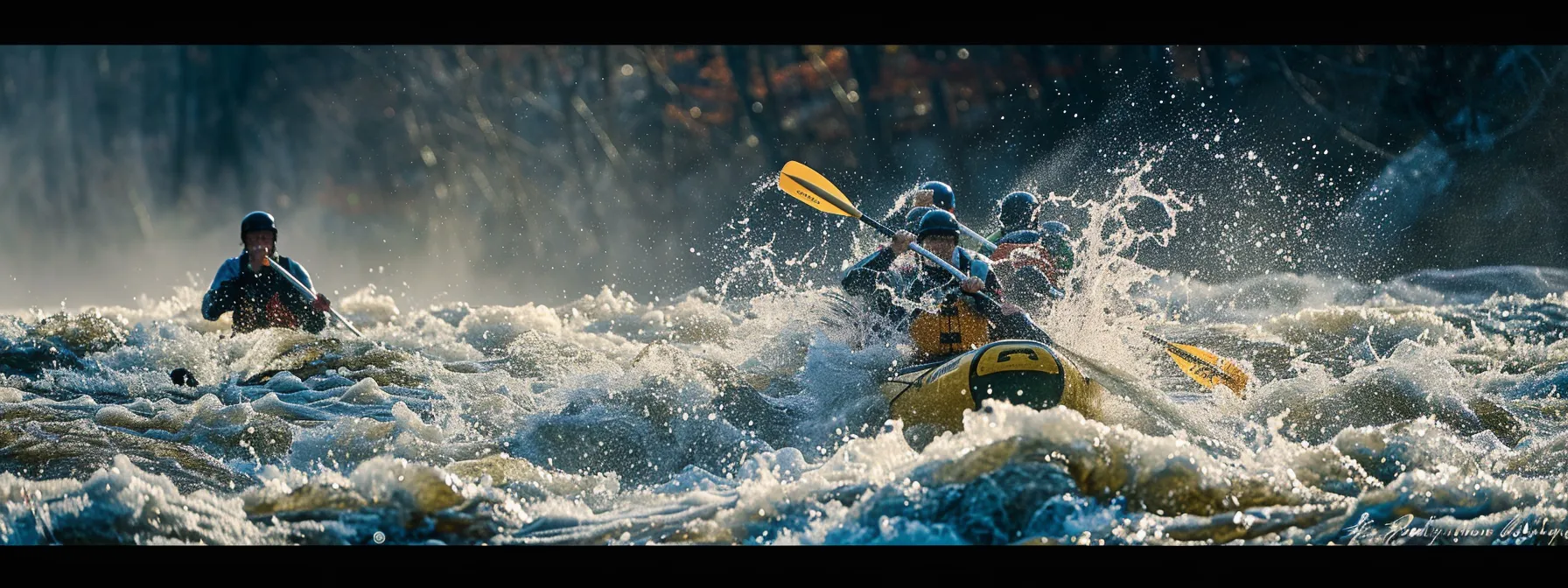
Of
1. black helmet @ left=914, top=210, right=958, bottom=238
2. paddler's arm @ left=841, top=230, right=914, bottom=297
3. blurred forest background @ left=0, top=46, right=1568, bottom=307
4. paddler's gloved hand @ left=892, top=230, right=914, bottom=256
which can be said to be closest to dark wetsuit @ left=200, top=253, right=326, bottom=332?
blurred forest background @ left=0, top=46, right=1568, bottom=307

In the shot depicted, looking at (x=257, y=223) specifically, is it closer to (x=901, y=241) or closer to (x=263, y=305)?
(x=263, y=305)

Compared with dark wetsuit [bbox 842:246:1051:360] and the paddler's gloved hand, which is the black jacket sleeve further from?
the paddler's gloved hand

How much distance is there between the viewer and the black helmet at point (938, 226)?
18.4 ft

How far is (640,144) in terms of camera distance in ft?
20.8

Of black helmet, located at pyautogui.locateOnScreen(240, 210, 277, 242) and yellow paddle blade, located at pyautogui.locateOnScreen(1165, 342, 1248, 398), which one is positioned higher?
black helmet, located at pyautogui.locateOnScreen(240, 210, 277, 242)

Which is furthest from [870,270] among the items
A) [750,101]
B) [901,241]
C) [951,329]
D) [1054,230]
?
[1054,230]

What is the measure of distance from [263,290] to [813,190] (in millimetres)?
2910

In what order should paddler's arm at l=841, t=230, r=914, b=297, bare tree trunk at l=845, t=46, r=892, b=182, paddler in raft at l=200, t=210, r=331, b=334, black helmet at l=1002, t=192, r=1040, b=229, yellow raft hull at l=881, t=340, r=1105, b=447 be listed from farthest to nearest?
1. black helmet at l=1002, t=192, r=1040, b=229
2. paddler in raft at l=200, t=210, r=331, b=334
3. bare tree trunk at l=845, t=46, r=892, b=182
4. paddler's arm at l=841, t=230, r=914, b=297
5. yellow raft hull at l=881, t=340, r=1105, b=447

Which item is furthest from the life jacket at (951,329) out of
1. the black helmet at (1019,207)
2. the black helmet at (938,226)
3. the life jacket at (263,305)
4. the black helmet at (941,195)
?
the life jacket at (263,305)

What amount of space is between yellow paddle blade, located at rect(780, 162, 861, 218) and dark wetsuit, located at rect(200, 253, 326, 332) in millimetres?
2559

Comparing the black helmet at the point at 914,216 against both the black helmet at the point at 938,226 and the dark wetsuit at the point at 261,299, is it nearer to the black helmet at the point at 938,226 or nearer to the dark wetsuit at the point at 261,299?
the black helmet at the point at 938,226

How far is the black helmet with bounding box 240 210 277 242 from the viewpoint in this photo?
20.3ft

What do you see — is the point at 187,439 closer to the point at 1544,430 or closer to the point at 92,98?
the point at 92,98

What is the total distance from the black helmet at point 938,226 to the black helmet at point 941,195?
0.74 metres
